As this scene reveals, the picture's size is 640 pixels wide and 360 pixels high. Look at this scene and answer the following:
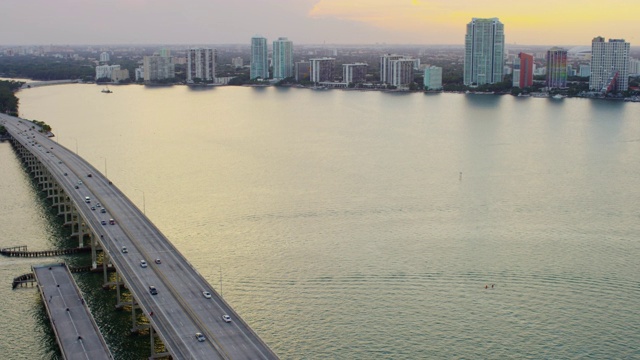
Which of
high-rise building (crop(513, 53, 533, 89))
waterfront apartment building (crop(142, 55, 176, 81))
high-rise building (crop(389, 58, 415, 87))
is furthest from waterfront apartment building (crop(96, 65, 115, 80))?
high-rise building (crop(513, 53, 533, 89))

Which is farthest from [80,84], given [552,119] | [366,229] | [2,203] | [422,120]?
[366,229]

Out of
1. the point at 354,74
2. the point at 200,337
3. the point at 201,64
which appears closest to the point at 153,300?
the point at 200,337

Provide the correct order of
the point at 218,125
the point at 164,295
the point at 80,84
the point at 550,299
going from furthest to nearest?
1. the point at 80,84
2. the point at 218,125
3. the point at 550,299
4. the point at 164,295

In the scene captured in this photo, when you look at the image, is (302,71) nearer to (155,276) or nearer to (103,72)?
(103,72)

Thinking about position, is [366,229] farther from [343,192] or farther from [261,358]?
[261,358]

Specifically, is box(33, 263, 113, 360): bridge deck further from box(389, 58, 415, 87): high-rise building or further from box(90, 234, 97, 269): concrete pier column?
box(389, 58, 415, 87): high-rise building

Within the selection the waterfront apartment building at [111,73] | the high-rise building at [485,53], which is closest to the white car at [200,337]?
the high-rise building at [485,53]

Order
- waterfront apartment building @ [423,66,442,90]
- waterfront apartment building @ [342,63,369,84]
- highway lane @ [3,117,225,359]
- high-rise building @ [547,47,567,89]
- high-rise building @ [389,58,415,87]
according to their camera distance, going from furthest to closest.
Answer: waterfront apartment building @ [342,63,369,84] → high-rise building @ [389,58,415,87] → waterfront apartment building @ [423,66,442,90] → high-rise building @ [547,47,567,89] → highway lane @ [3,117,225,359]
